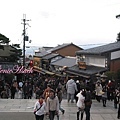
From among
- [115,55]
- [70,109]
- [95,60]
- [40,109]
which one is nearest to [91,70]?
[95,60]

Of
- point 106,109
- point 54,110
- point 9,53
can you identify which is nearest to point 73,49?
point 9,53

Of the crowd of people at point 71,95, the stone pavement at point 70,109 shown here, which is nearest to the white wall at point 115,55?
the crowd of people at point 71,95

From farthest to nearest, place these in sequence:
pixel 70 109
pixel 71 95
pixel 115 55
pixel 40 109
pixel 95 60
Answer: pixel 95 60
pixel 115 55
pixel 71 95
pixel 70 109
pixel 40 109

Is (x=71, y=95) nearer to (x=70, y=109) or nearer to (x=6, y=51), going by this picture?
(x=70, y=109)

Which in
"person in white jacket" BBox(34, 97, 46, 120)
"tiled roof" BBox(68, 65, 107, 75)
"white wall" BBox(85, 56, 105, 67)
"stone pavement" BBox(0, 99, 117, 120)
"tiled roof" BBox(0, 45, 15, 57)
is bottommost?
"stone pavement" BBox(0, 99, 117, 120)

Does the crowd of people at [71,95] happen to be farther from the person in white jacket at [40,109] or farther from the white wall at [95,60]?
the white wall at [95,60]

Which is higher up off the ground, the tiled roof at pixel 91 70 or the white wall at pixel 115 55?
the white wall at pixel 115 55

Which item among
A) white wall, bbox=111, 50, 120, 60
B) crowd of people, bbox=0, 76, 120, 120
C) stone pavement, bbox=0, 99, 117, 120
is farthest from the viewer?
white wall, bbox=111, 50, 120, 60

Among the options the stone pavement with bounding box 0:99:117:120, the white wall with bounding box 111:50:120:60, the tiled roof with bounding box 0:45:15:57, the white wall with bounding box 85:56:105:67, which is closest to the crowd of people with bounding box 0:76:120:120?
the stone pavement with bounding box 0:99:117:120

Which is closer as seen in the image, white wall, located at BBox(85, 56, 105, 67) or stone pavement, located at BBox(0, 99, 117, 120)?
stone pavement, located at BBox(0, 99, 117, 120)

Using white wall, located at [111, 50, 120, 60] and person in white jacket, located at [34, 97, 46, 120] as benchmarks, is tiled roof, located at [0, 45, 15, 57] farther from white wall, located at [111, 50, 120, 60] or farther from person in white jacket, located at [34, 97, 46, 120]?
person in white jacket, located at [34, 97, 46, 120]

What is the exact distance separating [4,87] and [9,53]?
2129 centimetres

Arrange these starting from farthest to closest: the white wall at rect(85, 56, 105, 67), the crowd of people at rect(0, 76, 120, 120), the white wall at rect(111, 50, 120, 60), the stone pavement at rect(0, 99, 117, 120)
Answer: the white wall at rect(85, 56, 105, 67)
the white wall at rect(111, 50, 120, 60)
the stone pavement at rect(0, 99, 117, 120)
the crowd of people at rect(0, 76, 120, 120)

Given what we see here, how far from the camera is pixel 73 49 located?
70.0 metres
